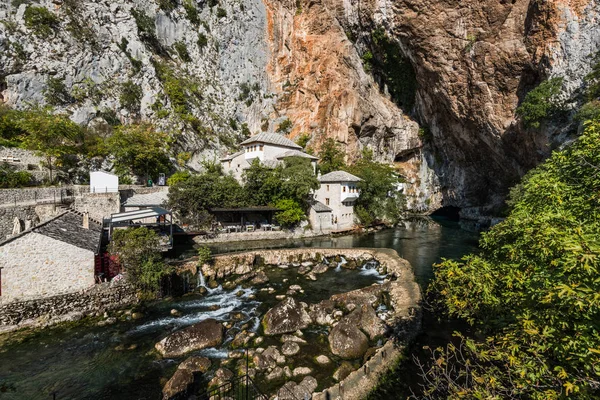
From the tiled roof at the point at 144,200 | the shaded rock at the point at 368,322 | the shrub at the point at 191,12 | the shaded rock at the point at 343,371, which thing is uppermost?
the shrub at the point at 191,12

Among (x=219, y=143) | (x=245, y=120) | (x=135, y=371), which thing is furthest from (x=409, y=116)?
(x=135, y=371)

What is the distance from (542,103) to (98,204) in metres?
43.5

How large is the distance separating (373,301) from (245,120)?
48306 mm

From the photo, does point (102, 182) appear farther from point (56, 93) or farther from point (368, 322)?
point (368, 322)

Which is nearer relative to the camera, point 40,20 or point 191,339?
point 191,339

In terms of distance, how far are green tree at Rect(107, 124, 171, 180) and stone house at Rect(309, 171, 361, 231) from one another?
897 inches

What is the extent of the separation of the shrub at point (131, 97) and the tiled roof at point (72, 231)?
2797 centimetres

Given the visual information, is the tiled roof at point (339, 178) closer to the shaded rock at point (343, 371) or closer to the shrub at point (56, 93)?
the shaded rock at point (343, 371)

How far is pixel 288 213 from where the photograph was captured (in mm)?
28578

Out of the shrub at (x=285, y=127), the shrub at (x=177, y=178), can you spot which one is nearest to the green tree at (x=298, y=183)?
the shrub at (x=177, y=178)

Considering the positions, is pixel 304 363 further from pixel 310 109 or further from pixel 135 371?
pixel 310 109

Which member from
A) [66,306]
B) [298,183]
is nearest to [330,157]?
[298,183]

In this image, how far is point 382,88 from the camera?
173 ft

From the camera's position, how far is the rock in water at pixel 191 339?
9.83 metres
